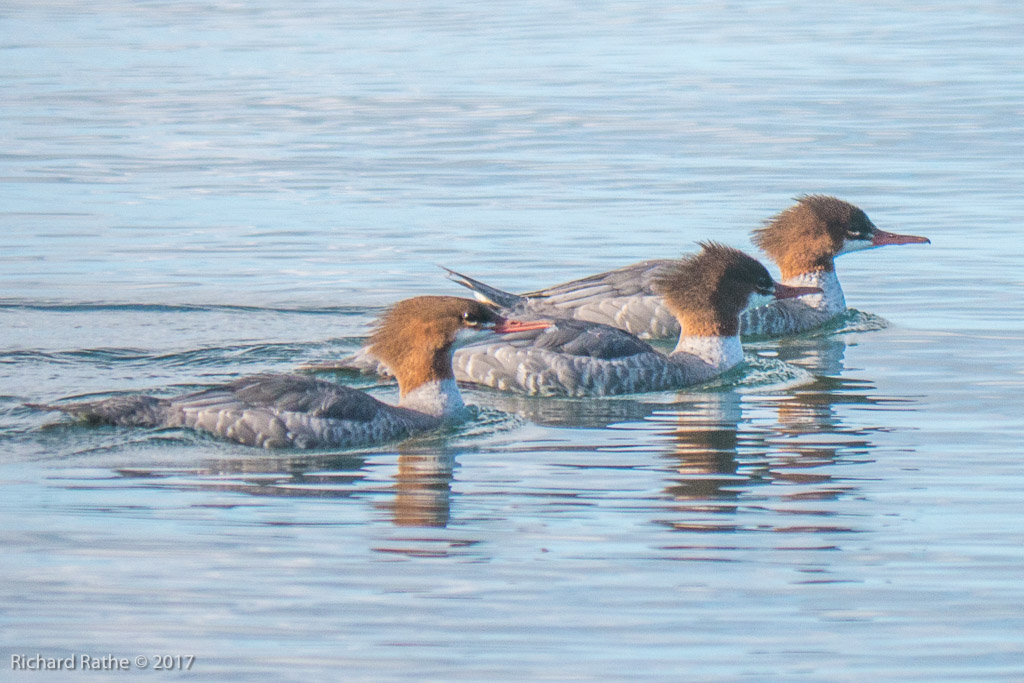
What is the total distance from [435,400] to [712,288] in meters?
2.87

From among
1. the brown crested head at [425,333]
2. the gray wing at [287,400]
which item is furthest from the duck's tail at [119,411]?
the brown crested head at [425,333]

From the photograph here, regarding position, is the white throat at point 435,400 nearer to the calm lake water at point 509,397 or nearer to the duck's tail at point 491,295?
the calm lake water at point 509,397

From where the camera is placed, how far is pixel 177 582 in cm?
730

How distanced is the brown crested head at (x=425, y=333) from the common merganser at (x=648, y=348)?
984 mm

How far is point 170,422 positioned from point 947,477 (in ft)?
14.1

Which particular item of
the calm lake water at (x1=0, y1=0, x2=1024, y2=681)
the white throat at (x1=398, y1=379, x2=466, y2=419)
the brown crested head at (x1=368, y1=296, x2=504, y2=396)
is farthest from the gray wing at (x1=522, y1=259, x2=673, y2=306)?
the white throat at (x1=398, y1=379, x2=466, y2=419)

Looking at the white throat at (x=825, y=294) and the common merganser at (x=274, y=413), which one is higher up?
the white throat at (x=825, y=294)

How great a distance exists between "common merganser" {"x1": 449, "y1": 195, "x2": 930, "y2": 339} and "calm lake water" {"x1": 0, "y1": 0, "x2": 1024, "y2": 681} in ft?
1.63

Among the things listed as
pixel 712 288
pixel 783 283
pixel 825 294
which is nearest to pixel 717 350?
pixel 712 288

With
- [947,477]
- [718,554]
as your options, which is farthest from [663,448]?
[718,554]

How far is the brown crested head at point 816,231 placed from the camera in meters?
14.9

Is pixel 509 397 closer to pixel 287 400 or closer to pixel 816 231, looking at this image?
pixel 287 400

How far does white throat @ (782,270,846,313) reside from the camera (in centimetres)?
1444

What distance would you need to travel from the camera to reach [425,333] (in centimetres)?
1065
